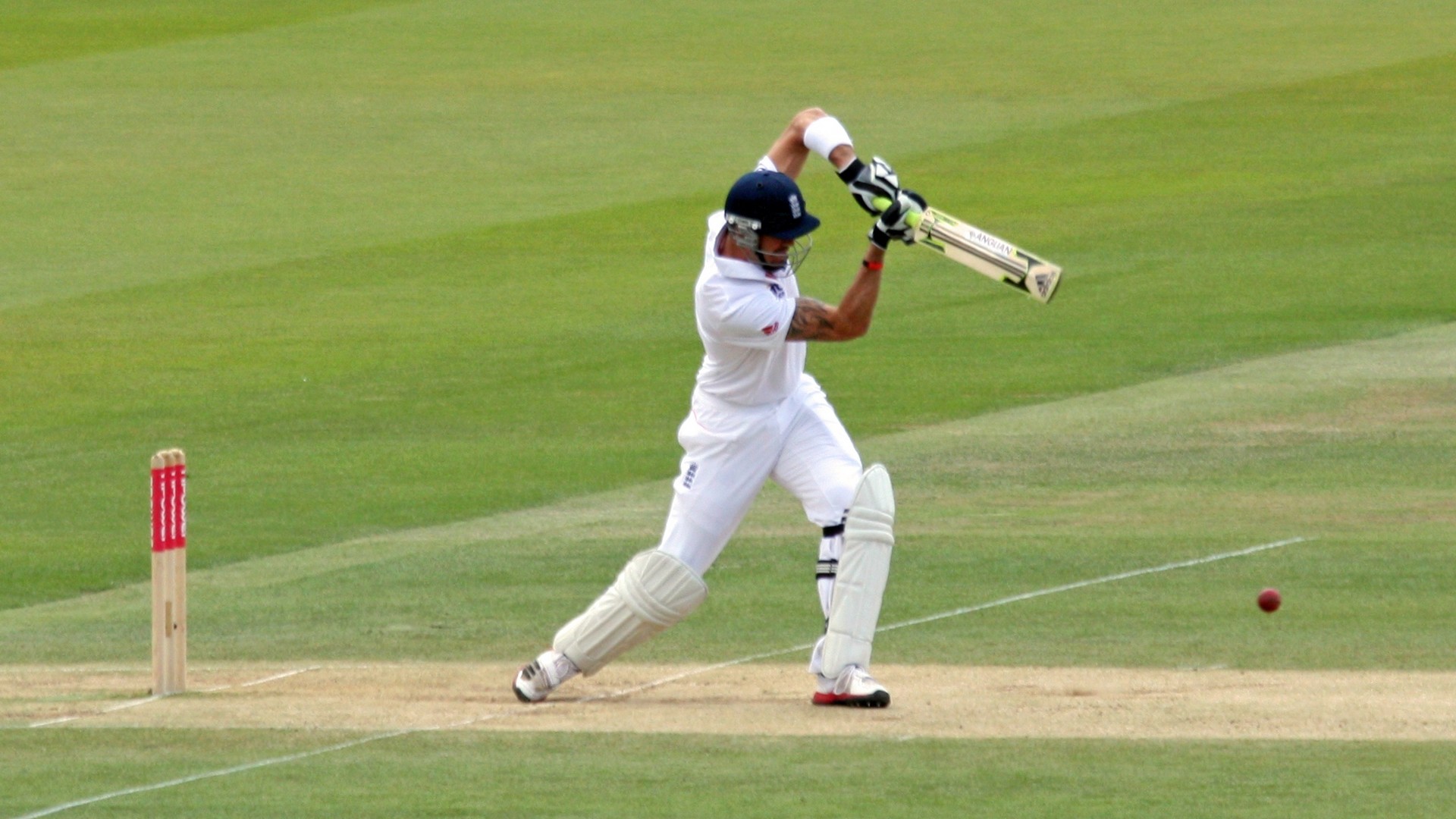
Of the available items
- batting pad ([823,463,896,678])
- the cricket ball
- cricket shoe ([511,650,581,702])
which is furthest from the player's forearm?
the cricket ball

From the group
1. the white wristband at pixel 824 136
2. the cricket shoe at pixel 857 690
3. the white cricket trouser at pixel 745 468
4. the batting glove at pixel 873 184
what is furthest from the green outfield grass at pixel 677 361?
the white wristband at pixel 824 136

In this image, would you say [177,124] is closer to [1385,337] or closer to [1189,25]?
[1189,25]

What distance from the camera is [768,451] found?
31.8 feet

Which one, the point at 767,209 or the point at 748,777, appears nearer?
the point at 748,777

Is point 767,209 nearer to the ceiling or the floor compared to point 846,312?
nearer to the ceiling

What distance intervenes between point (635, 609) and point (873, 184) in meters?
1.85

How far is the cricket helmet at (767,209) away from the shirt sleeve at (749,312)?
22 cm

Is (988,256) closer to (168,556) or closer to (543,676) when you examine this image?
(543,676)

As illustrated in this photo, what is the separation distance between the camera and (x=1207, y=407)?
58.7 ft

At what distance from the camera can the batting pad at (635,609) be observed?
9.64m

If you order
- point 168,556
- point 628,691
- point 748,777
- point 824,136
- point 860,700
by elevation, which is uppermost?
point 824,136

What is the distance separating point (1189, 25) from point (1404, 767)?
34.1m

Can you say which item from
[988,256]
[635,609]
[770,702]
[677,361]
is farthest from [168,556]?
[677,361]

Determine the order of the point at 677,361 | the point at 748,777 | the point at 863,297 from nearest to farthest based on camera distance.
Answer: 1. the point at 748,777
2. the point at 863,297
3. the point at 677,361
